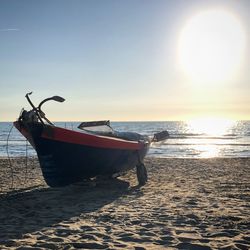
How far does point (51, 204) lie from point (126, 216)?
234cm

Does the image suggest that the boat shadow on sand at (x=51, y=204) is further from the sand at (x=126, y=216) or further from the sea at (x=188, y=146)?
the sea at (x=188, y=146)

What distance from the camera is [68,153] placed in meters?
9.78

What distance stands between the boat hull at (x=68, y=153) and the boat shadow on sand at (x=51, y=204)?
1.72ft

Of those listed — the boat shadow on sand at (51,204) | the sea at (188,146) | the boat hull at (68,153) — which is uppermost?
the boat hull at (68,153)

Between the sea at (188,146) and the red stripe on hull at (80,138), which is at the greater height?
the red stripe on hull at (80,138)

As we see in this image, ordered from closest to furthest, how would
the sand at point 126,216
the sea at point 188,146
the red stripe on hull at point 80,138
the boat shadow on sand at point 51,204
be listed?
the sand at point 126,216 → the boat shadow on sand at point 51,204 → the red stripe on hull at point 80,138 → the sea at point 188,146

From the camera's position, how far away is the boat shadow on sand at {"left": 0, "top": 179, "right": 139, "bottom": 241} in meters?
6.76

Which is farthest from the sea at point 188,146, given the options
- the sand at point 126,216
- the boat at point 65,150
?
the sand at point 126,216

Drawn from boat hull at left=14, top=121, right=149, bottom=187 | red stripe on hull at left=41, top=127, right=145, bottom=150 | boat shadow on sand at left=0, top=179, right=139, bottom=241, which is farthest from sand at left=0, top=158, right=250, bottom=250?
red stripe on hull at left=41, top=127, right=145, bottom=150

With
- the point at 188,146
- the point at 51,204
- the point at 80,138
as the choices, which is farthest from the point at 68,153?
the point at 188,146

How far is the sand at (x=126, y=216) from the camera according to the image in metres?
5.71

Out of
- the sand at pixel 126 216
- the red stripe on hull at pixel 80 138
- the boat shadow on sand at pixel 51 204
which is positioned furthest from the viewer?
the red stripe on hull at pixel 80 138

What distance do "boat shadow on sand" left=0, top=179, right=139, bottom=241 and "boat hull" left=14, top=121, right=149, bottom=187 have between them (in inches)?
20.7

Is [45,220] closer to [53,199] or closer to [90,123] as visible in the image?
[53,199]
